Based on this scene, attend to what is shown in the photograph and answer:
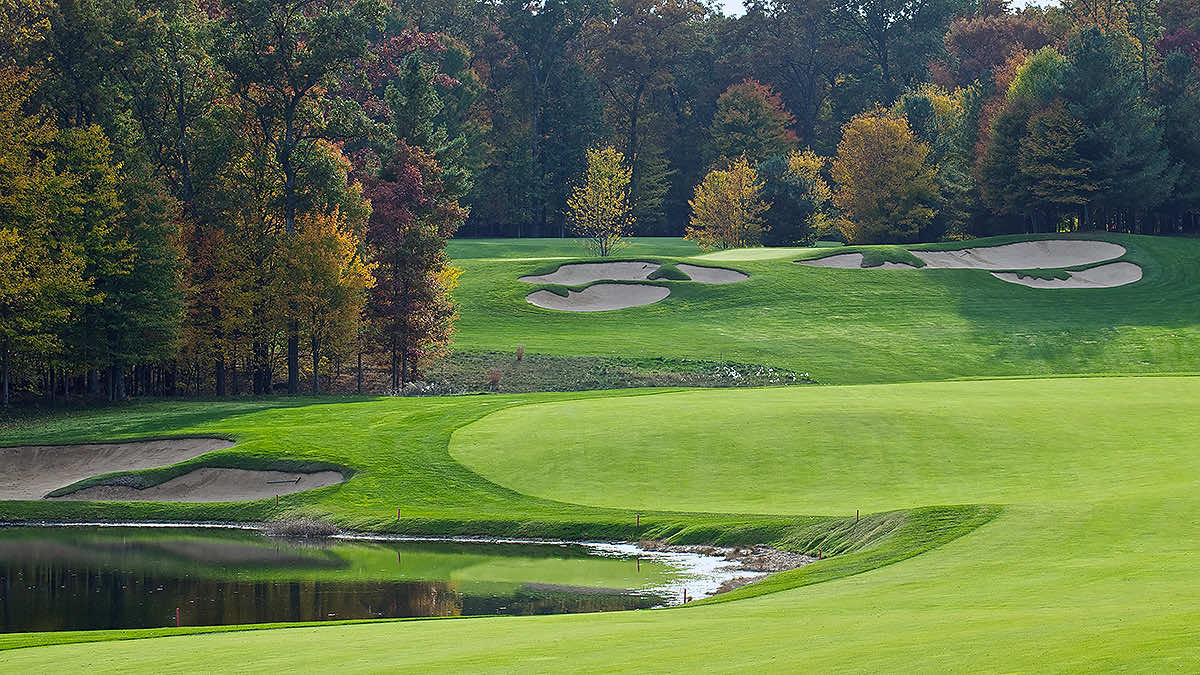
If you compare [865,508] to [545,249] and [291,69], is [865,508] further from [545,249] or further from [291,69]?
[545,249]

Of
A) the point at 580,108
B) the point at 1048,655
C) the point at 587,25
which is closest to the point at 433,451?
the point at 1048,655

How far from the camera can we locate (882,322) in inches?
2472

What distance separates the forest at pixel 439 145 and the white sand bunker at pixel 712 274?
13.3 m

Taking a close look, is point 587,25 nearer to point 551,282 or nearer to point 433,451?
point 551,282

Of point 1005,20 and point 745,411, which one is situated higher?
point 1005,20

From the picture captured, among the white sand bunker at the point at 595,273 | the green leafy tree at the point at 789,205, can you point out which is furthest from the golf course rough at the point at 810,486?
the green leafy tree at the point at 789,205

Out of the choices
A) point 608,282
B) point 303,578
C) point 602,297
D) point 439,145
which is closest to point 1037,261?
point 608,282

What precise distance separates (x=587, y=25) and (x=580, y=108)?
11290 millimetres

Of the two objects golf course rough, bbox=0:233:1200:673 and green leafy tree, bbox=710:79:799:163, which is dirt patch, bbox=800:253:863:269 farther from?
green leafy tree, bbox=710:79:799:163

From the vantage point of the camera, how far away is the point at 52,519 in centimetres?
3369

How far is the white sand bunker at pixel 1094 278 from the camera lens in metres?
69.2

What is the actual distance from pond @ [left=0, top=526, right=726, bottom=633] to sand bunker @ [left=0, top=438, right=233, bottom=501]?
466cm

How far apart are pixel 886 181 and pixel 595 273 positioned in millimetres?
23813

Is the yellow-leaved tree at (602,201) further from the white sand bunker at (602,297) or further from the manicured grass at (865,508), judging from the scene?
the manicured grass at (865,508)
